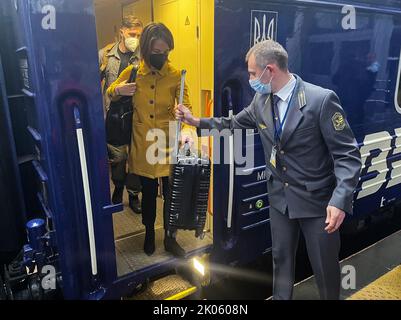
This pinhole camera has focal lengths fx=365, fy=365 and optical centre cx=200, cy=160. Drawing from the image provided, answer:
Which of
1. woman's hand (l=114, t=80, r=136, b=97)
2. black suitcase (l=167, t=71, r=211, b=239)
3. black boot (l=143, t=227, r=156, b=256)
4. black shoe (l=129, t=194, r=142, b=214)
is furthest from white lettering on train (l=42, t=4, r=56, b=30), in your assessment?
black shoe (l=129, t=194, r=142, b=214)

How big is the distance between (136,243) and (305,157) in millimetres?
1475

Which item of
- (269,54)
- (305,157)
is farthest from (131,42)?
(305,157)

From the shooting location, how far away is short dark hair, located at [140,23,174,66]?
2193mm

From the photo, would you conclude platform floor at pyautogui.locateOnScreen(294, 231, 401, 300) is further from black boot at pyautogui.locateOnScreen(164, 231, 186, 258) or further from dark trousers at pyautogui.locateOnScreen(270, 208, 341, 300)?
black boot at pyautogui.locateOnScreen(164, 231, 186, 258)

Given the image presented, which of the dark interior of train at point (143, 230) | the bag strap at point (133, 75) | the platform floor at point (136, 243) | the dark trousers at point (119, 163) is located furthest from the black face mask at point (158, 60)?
the platform floor at point (136, 243)

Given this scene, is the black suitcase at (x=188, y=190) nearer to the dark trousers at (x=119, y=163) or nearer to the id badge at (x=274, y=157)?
the id badge at (x=274, y=157)

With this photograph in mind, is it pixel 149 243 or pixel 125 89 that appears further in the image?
pixel 149 243

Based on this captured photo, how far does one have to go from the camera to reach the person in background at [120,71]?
2722 millimetres

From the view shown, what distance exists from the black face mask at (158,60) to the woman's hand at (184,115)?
31cm

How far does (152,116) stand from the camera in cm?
242

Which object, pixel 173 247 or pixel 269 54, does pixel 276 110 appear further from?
pixel 173 247

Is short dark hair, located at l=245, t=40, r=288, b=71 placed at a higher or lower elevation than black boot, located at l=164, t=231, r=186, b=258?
higher

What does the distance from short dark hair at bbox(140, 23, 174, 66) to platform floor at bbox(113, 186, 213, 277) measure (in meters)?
1.31

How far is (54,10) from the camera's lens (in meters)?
1.71
